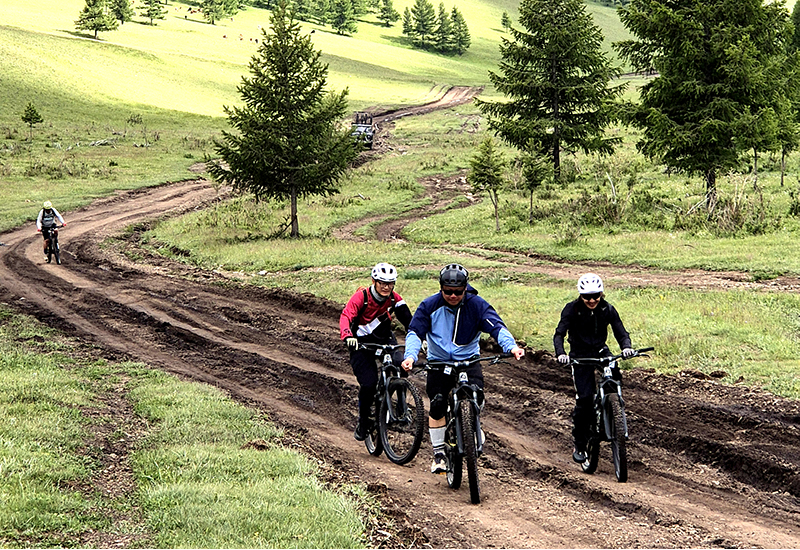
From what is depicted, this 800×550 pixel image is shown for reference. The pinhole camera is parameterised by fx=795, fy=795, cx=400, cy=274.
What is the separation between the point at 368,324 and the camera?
1012cm

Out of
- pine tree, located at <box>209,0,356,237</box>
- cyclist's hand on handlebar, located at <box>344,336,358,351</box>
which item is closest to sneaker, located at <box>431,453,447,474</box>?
cyclist's hand on handlebar, located at <box>344,336,358,351</box>

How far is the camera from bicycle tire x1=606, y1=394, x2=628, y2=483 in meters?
8.90

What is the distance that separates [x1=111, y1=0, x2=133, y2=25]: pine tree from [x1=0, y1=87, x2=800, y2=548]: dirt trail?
4427 inches

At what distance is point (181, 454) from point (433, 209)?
29.9 meters

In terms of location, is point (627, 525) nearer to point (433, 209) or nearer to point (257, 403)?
point (257, 403)

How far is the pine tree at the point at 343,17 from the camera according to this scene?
160250mm

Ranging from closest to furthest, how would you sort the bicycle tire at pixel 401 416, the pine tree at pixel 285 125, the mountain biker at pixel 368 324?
the bicycle tire at pixel 401 416 → the mountain biker at pixel 368 324 → the pine tree at pixel 285 125

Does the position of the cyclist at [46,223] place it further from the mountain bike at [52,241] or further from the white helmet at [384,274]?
the white helmet at [384,274]

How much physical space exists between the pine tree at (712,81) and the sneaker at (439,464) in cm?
2076

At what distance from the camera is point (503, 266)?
23.5 m

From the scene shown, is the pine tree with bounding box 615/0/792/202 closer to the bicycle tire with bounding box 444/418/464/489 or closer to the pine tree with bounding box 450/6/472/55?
the bicycle tire with bounding box 444/418/464/489

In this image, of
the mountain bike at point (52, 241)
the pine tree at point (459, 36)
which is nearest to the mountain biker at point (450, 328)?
A: the mountain bike at point (52, 241)

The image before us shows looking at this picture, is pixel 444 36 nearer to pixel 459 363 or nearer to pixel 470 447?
pixel 459 363

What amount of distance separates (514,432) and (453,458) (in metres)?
2.51
